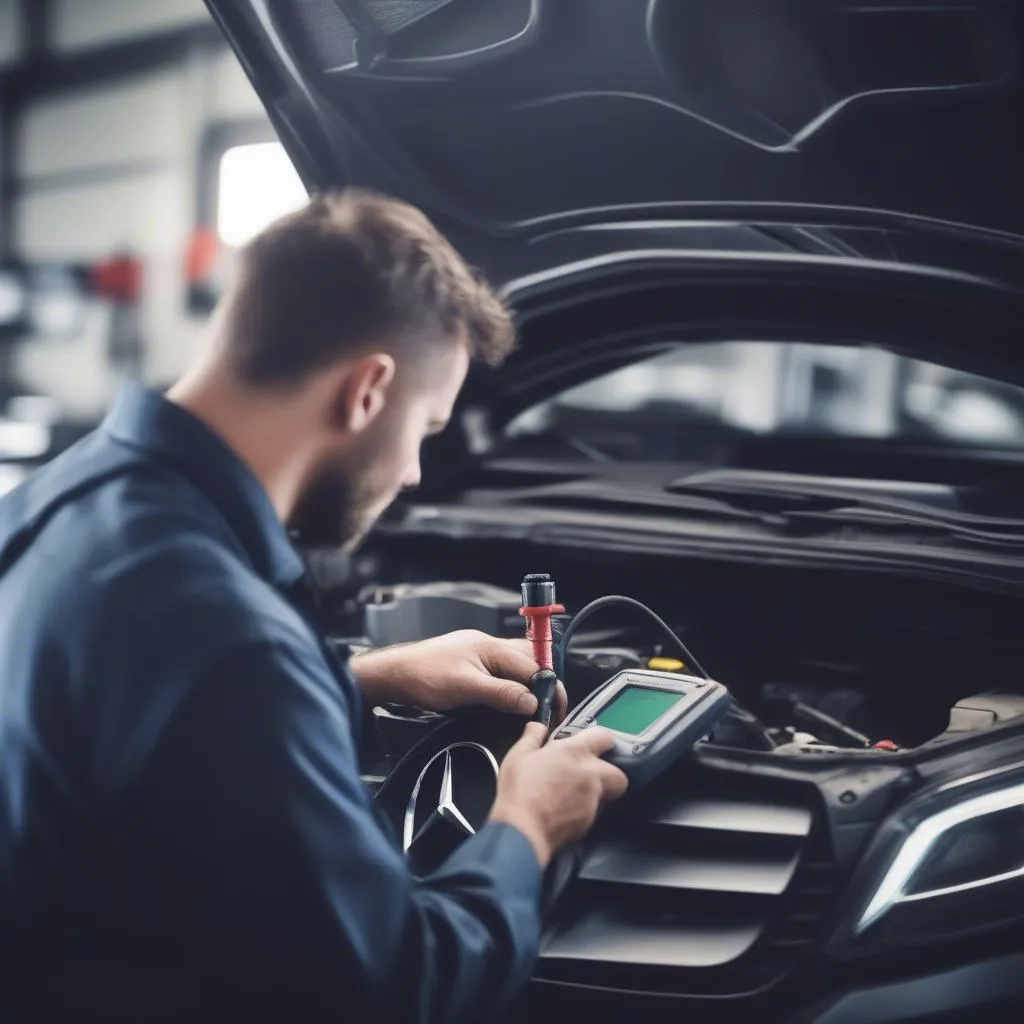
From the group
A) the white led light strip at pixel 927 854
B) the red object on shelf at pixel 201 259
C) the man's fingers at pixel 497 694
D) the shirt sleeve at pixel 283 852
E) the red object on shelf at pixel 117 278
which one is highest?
the shirt sleeve at pixel 283 852

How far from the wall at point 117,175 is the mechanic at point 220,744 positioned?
4.48 meters

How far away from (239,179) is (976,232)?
361cm

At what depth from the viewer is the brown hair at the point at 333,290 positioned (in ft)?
2.79

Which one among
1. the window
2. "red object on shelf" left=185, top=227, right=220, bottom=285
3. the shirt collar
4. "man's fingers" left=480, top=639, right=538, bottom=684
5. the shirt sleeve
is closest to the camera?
the shirt sleeve

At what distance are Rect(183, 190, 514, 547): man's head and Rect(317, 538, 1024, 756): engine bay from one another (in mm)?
401

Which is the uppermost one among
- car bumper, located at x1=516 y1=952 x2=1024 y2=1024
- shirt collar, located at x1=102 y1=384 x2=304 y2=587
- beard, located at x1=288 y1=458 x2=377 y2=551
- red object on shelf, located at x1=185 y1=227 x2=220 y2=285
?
shirt collar, located at x1=102 y1=384 x2=304 y2=587

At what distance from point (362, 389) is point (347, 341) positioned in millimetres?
36

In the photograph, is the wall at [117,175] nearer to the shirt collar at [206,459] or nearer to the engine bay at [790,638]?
the engine bay at [790,638]

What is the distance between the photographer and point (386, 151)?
1.48 metres

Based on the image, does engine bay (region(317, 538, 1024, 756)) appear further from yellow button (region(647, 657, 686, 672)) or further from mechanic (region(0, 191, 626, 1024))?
mechanic (region(0, 191, 626, 1024))

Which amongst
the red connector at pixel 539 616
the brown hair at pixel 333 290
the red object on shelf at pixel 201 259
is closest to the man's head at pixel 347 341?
the brown hair at pixel 333 290

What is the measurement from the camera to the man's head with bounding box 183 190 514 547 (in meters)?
0.85

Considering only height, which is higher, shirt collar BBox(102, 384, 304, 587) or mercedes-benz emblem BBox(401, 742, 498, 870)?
shirt collar BBox(102, 384, 304, 587)

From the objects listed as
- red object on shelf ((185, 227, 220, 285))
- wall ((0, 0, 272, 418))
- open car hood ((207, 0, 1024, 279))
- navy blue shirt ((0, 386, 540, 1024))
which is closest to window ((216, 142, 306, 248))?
red object on shelf ((185, 227, 220, 285))
